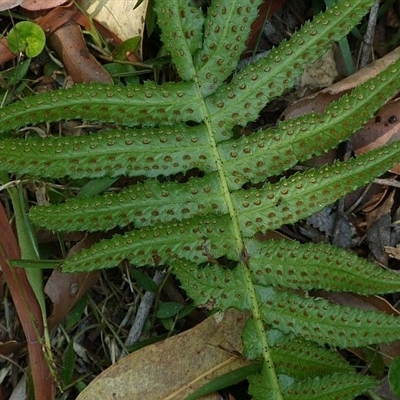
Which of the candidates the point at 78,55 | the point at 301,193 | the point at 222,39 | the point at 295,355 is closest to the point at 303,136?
the point at 301,193

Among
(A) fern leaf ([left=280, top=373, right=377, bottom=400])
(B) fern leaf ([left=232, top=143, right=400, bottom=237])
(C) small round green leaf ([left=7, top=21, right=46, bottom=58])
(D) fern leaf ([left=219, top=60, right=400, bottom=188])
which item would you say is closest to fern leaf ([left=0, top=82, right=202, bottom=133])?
(D) fern leaf ([left=219, top=60, right=400, bottom=188])

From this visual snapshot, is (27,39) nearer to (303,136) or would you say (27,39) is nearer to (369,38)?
(303,136)

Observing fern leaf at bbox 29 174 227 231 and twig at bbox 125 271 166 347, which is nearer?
fern leaf at bbox 29 174 227 231

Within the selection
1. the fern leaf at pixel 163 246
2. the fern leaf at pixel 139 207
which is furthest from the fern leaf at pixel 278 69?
the fern leaf at pixel 163 246

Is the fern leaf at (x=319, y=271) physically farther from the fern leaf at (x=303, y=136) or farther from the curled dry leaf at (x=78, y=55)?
the curled dry leaf at (x=78, y=55)

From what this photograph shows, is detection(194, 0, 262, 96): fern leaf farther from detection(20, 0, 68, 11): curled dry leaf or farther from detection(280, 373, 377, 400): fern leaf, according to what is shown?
detection(280, 373, 377, 400): fern leaf

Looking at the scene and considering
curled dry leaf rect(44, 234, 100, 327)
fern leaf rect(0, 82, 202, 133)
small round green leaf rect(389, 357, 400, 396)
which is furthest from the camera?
curled dry leaf rect(44, 234, 100, 327)

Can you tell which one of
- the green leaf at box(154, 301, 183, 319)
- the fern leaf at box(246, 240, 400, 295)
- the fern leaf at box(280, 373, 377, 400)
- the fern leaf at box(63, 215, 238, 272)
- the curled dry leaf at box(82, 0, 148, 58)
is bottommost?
the fern leaf at box(280, 373, 377, 400)
